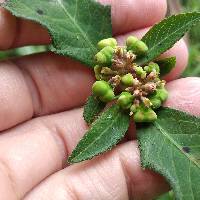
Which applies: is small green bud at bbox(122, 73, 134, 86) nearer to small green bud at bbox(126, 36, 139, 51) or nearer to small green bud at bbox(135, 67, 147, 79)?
small green bud at bbox(135, 67, 147, 79)

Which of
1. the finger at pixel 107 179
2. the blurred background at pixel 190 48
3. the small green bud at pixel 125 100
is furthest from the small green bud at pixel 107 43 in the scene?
the blurred background at pixel 190 48

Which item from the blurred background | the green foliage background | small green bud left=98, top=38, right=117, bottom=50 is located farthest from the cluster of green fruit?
the green foliage background

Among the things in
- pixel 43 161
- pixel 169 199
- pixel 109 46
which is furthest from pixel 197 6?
pixel 43 161

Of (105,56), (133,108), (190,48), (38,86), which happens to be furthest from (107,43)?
(190,48)

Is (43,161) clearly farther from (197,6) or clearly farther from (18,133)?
(197,6)

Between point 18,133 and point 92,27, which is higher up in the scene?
point 92,27

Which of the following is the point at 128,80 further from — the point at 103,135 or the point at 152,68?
the point at 103,135

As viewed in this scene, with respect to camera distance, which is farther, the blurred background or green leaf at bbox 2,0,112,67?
the blurred background
